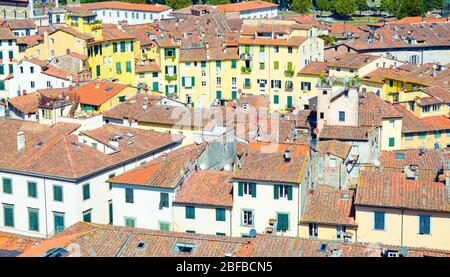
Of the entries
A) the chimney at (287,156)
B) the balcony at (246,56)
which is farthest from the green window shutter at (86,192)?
the balcony at (246,56)

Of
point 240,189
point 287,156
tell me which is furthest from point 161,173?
point 287,156

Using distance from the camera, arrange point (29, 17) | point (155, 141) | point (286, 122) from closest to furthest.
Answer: point (155, 141) < point (286, 122) < point (29, 17)

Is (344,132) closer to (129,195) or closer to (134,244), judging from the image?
(129,195)

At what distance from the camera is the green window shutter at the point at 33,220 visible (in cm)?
4175

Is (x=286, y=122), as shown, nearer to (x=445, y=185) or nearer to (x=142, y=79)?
(x=445, y=185)

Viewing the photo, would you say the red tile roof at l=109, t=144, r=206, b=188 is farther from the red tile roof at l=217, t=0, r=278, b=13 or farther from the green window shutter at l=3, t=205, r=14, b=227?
the red tile roof at l=217, t=0, r=278, b=13

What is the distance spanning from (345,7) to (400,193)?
95.4m

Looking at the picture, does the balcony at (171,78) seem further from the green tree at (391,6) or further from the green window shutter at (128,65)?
the green tree at (391,6)

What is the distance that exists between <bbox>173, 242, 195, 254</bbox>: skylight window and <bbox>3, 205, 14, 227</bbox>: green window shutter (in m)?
16.0
